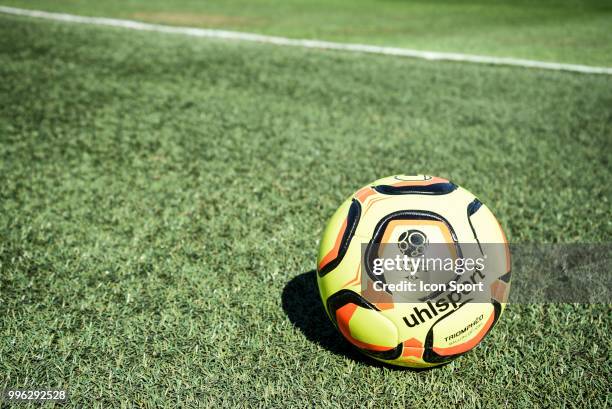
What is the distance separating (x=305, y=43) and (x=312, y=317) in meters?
7.04

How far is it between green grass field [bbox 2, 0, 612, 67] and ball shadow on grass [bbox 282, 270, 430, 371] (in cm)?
715

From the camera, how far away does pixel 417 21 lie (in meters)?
11.9

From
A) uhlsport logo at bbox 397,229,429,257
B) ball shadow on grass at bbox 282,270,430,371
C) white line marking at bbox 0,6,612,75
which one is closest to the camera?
uhlsport logo at bbox 397,229,429,257

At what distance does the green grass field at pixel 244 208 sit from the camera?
2072mm

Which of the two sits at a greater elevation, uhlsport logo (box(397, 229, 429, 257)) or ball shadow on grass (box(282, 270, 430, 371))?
uhlsport logo (box(397, 229, 429, 257))

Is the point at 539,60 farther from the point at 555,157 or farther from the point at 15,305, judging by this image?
the point at 15,305

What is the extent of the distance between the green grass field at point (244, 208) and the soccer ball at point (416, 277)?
0.26 m

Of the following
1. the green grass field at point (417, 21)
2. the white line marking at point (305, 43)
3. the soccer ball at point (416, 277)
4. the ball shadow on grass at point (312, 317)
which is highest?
the green grass field at point (417, 21)

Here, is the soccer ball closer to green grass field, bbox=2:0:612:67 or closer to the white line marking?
the white line marking

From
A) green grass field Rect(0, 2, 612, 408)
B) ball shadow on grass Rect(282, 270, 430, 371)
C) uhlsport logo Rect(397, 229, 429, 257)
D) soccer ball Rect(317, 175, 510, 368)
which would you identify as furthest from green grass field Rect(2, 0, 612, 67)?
uhlsport logo Rect(397, 229, 429, 257)

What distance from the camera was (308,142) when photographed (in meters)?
4.52

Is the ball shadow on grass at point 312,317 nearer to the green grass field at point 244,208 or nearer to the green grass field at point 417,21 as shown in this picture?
the green grass field at point 244,208

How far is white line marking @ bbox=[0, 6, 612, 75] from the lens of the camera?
7613mm

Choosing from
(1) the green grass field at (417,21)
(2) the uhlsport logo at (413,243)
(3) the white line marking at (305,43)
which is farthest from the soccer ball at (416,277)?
(1) the green grass field at (417,21)
